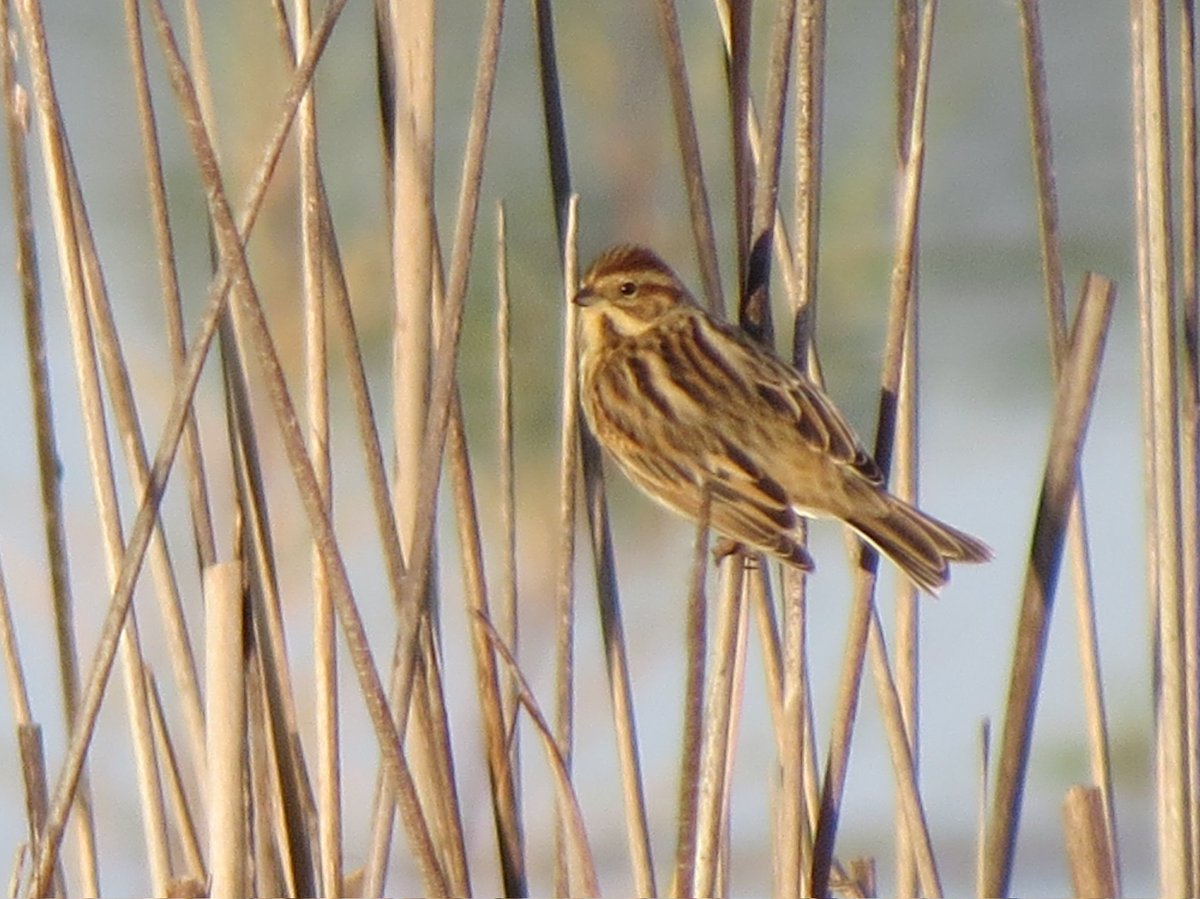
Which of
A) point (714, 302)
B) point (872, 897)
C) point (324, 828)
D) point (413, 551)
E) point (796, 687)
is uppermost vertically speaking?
point (714, 302)

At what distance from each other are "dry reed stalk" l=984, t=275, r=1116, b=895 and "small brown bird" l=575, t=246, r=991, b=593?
0.59 meters

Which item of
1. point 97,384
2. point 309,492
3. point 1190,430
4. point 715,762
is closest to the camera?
point 309,492

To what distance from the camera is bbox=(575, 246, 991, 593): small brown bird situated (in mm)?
3918

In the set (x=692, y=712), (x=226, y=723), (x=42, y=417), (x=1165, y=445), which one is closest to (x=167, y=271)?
(x=42, y=417)

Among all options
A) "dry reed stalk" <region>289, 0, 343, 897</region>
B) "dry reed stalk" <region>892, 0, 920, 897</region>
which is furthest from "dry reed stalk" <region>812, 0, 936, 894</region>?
"dry reed stalk" <region>289, 0, 343, 897</region>

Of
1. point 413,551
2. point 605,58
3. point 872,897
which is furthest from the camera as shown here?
point 605,58

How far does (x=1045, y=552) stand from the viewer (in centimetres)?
306

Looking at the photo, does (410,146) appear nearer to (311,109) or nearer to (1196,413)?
(311,109)

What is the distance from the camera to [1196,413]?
3865 mm

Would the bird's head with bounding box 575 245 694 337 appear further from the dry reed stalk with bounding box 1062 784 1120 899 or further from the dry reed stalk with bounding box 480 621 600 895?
the dry reed stalk with bounding box 1062 784 1120 899

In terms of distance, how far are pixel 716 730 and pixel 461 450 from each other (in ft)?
2.24

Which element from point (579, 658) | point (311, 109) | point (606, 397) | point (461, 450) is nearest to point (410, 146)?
point (311, 109)

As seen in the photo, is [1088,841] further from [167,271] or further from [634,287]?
[634,287]

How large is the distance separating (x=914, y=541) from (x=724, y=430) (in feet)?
2.02
